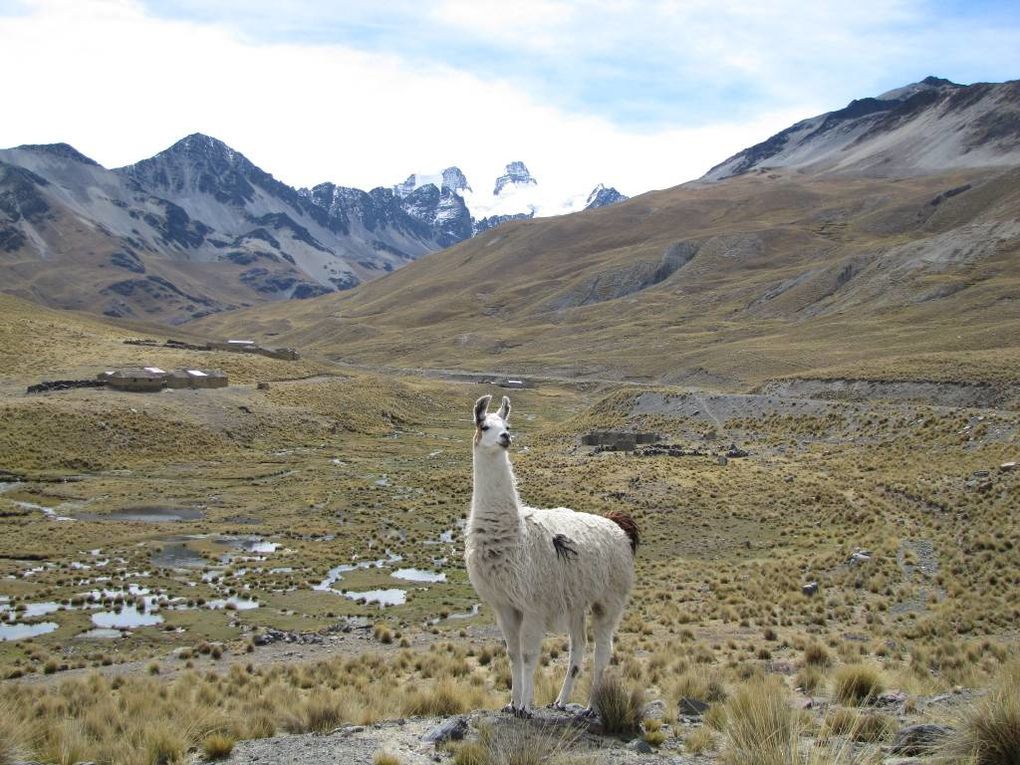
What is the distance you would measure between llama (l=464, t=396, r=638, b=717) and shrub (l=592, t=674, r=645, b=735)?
8.9 inches

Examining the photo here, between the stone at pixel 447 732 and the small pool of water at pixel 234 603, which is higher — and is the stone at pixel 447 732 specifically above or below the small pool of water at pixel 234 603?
above

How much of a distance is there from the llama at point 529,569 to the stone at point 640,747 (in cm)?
95

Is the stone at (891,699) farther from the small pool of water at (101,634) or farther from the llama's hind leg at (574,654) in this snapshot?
the small pool of water at (101,634)

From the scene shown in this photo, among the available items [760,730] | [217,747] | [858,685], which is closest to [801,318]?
[858,685]

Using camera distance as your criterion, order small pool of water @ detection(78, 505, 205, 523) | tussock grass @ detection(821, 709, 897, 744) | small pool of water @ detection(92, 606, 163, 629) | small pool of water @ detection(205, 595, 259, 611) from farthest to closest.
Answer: small pool of water @ detection(78, 505, 205, 523), small pool of water @ detection(205, 595, 259, 611), small pool of water @ detection(92, 606, 163, 629), tussock grass @ detection(821, 709, 897, 744)

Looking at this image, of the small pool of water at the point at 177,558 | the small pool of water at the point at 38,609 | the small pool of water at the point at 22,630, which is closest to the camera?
the small pool of water at the point at 22,630

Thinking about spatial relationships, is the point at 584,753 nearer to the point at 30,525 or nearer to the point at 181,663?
the point at 181,663

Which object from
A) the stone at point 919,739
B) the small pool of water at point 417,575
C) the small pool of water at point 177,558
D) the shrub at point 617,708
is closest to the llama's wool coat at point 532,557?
the shrub at point 617,708

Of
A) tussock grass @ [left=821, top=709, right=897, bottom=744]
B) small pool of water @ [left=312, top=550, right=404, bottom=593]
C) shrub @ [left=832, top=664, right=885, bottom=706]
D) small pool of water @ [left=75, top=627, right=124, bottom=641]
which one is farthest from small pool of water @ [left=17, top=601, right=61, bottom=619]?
tussock grass @ [left=821, top=709, right=897, bottom=744]

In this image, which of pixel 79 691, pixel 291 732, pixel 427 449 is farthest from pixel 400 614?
pixel 427 449

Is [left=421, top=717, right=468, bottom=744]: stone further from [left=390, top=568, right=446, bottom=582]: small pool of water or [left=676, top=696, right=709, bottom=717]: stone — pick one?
[left=390, top=568, right=446, bottom=582]: small pool of water

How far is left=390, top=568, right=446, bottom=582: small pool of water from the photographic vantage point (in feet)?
96.4

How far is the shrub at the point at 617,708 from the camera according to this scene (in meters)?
9.55

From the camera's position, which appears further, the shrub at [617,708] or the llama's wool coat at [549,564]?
the llama's wool coat at [549,564]
